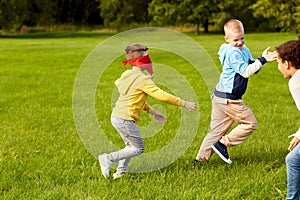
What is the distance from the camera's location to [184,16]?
1959 inches

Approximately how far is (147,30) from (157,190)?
1.49 m

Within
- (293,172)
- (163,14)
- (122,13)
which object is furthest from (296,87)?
(122,13)

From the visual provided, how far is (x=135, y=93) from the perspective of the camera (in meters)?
4.27

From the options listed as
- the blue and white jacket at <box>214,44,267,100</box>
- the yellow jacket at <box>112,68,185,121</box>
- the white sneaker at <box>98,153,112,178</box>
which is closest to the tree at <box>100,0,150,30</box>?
the blue and white jacket at <box>214,44,267,100</box>

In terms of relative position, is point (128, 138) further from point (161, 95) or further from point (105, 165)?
point (161, 95)

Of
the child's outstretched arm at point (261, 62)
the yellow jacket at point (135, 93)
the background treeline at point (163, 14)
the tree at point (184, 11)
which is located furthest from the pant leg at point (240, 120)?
the tree at point (184, 11)

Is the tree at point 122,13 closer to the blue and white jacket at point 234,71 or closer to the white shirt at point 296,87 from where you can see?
the blue and white jacket at point 234,71

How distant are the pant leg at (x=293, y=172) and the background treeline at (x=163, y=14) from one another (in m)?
39.0

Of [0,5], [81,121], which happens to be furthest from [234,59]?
[0,5]

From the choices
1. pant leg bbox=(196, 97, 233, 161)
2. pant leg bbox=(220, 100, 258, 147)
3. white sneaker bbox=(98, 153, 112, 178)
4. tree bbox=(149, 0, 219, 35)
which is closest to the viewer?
white sneaker bbox=(98, 153, 112, 178)

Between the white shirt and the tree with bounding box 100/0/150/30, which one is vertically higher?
the white shirt

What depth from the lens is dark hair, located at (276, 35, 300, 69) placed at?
378 cm

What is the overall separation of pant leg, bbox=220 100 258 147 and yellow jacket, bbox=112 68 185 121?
907mm

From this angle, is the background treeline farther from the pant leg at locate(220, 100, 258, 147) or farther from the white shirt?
the white shirt
